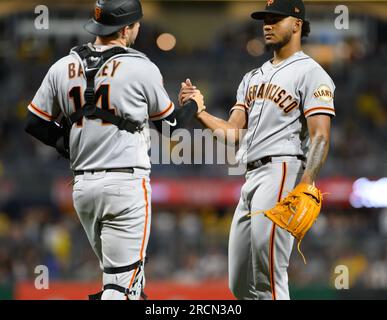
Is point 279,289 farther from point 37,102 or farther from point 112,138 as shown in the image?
point 37,102

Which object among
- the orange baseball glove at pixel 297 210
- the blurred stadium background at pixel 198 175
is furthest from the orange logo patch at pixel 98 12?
the blurred stadium background at pixel 198 175

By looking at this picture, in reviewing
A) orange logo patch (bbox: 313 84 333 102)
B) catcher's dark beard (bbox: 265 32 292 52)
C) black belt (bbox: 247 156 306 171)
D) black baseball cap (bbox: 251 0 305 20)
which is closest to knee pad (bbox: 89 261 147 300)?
black belt (bbox: 247 156 306 171)

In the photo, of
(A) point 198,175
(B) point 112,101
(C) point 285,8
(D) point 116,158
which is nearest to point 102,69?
(B) point 112,101

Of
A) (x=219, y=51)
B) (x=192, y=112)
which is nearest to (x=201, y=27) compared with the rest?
(x=219, y=51)

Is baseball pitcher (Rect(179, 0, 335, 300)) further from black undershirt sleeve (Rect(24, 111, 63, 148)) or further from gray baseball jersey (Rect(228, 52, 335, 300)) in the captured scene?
black undershirt sleeve (Rect(24, 111, 63, 148))

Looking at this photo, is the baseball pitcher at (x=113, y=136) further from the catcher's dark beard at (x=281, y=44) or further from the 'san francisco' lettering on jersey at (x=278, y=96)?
the catcher's dark beard at (x=281, y=44)

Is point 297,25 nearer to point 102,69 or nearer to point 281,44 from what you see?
point 281,44
